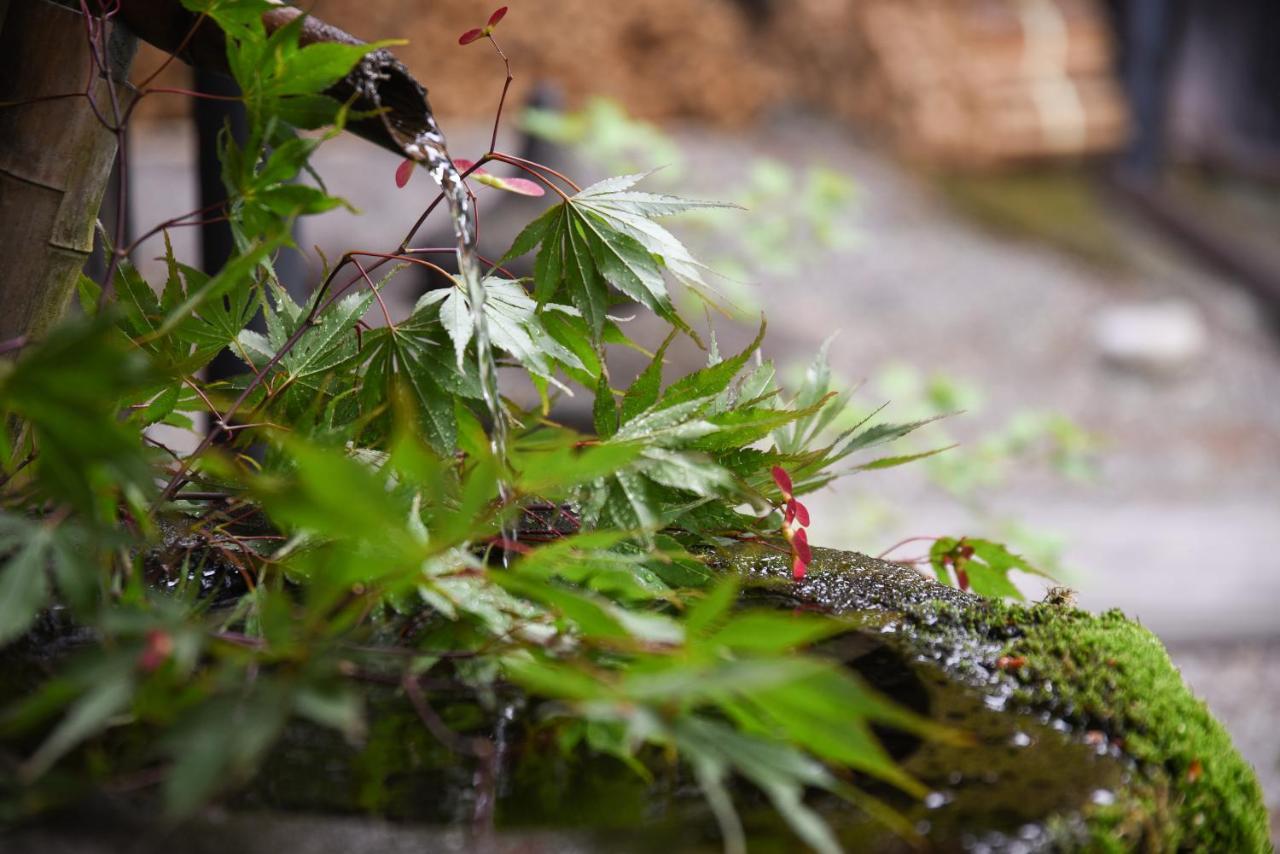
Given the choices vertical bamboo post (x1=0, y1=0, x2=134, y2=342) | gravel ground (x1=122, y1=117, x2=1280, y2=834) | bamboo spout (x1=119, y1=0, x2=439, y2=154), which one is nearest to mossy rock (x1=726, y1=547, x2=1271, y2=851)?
bamboo spout (x1=119, y1=0, x2=439, y2=154)

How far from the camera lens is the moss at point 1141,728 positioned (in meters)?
0.70

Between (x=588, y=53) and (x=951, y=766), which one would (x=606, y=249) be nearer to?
(x=951, y=766)

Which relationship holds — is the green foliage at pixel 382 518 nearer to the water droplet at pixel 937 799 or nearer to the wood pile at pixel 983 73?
the water droplet at pixel 937 799

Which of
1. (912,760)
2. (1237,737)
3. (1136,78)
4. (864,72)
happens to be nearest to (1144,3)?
(1136,78)

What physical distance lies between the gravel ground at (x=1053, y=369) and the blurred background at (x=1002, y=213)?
1 centimetres

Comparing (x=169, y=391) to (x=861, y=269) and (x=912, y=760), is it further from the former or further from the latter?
(x=861, y=269)

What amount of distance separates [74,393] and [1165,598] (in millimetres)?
3371

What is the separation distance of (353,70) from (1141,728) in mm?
728

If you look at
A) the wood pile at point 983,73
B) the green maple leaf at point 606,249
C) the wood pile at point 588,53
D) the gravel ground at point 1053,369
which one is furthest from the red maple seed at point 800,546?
the wood pile at point 983,73

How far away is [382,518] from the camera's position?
55 centimetres

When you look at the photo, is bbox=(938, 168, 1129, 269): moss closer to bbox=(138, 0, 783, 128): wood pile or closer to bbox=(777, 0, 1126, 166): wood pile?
bbox=(777, 0, 1126, 166): wood pile

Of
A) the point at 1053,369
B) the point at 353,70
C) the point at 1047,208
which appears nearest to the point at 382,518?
the point at 353,70

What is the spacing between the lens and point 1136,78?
5941 mm

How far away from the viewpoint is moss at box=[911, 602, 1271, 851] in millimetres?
695
